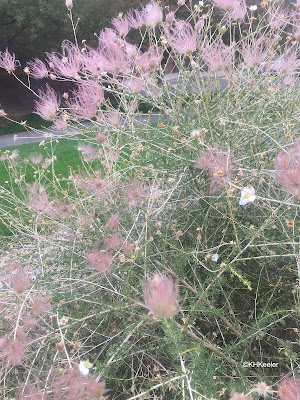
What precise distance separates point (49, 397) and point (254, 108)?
153cm

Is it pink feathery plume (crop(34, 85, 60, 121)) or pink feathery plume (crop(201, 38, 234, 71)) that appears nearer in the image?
pink feathery plume (crop(201, 38, 234, 71))

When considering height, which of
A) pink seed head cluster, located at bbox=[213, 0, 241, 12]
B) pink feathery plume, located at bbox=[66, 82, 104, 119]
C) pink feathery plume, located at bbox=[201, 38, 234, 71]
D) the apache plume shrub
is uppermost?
pink seed head cluster, located at bbox=[213, 0, 241, 12]

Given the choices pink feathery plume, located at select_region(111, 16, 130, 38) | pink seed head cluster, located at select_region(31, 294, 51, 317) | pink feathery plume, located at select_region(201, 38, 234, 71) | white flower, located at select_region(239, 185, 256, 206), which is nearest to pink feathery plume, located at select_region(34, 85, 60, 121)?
pink feathery plume, located at select_region(111, 16, 130, 38)

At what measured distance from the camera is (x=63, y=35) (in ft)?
41.1

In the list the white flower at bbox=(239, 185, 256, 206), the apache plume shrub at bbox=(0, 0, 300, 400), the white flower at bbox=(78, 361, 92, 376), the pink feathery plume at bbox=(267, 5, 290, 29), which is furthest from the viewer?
the pink feathery plume at bbox=(267, 5, 290, 29)

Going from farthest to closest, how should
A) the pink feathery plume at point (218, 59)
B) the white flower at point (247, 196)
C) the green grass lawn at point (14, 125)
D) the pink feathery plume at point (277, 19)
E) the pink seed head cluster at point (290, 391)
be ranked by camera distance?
the green grass lawn at point (14, 125) → the pink feathery plume at point (277, 19) → the pink feathery plume at point (218, 59) → the white flower at point (247, 196) → the pink seed head cluster at point (290, 391)

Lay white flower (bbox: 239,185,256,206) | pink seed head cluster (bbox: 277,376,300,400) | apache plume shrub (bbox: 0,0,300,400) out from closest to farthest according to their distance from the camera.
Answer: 1. pink seed head cluster (bbox: 277,376,300,400)
2. white flower (bbox: 239,185,256,206)
3. apache plume shrub (bbox: 0,0,300,400)

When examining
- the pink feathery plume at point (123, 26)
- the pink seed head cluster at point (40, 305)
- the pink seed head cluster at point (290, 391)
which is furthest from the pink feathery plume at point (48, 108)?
the pink seed head cluster at point (290, 391)

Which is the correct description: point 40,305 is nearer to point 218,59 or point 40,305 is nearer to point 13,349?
point 13,349

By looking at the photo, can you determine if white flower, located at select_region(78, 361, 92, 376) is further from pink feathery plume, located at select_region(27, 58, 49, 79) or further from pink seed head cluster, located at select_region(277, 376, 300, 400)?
pink feathery plume, located at select_region(27, 58, 49, 79)

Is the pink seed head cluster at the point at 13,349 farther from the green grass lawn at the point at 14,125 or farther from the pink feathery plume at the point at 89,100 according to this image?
the green grass lawn at the point at 14,125

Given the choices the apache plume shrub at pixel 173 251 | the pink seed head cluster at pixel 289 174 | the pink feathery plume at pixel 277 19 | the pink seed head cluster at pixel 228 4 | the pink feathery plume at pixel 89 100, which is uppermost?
the pink seed head cluster at pixel 228 4

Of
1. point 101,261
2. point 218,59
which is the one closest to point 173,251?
point 101,261

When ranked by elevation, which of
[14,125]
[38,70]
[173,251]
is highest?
[38,70]
